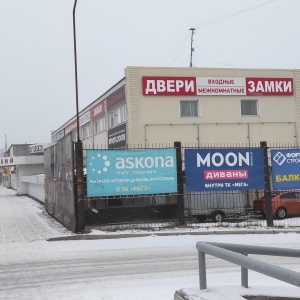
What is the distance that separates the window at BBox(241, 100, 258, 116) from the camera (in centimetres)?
2511

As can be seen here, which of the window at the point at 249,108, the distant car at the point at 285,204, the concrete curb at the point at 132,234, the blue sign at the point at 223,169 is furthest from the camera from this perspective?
the window at the point at 249,108

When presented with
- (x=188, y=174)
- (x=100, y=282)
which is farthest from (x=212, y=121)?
(x=100, y=282)

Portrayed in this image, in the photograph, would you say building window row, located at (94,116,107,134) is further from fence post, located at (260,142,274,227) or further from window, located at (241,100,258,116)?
fence post, located at (260,142,274,227)

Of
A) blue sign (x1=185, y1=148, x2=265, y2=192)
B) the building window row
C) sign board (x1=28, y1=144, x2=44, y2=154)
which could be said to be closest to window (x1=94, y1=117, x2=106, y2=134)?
the building window row

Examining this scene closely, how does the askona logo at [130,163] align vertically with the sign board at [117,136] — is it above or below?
below

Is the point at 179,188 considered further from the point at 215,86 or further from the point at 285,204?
the point at 215,86

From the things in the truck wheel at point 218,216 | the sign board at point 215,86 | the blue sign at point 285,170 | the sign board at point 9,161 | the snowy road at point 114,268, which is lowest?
the snowy road at point 114,268

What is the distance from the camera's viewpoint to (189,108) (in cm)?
2441

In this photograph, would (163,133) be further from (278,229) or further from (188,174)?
(278,229)

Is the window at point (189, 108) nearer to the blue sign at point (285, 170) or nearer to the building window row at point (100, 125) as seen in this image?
the building window row at point (100, 125)

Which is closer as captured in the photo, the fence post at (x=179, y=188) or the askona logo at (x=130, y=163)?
the askona logo at (x=130, y=163)

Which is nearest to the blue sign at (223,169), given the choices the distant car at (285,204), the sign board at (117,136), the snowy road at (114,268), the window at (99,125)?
the snowy road at (114,268)

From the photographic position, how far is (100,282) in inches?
316

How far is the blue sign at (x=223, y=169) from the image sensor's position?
15.3 m
